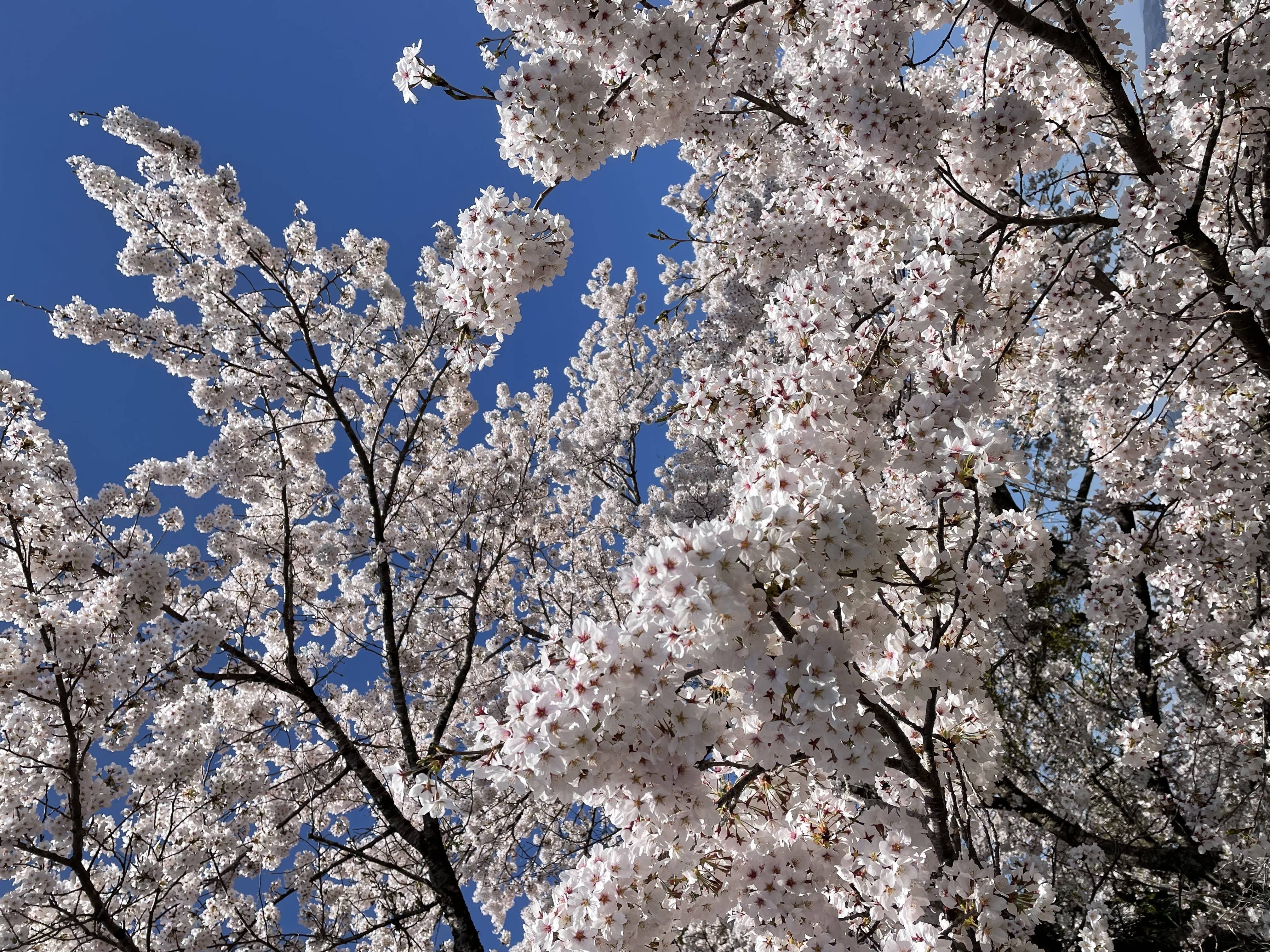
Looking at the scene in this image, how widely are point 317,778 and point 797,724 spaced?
8512 mm

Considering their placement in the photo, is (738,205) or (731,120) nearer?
(731,120)

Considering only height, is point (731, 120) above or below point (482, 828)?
above

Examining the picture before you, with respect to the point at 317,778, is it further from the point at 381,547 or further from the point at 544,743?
the point at 544,743

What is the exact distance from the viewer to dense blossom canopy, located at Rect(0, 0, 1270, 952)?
2.95 meters

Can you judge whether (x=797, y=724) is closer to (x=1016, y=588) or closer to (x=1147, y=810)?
(x=1016, y=588)

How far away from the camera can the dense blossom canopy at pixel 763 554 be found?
295 centimetres

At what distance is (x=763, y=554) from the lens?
2.53 m

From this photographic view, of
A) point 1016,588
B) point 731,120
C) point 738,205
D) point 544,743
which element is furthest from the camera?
point 738,205

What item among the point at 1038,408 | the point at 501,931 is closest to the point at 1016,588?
the point at 1038,408

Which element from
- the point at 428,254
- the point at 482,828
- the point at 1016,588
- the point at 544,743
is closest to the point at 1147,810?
the point at 1016,588

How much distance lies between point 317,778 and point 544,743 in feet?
26.5

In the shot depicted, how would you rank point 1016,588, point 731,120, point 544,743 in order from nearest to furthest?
point 544,743 < point 1016,588 < point 731,120

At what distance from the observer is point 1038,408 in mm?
9734

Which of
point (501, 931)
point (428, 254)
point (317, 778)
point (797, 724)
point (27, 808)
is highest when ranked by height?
point (428, 254)
